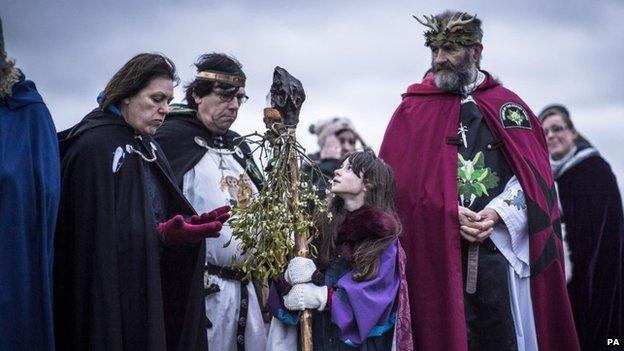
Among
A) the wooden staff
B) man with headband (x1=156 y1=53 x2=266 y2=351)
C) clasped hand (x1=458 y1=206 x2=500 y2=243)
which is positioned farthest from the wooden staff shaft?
clasped hand (x1=458 y1=206 x2=500 y2=243)

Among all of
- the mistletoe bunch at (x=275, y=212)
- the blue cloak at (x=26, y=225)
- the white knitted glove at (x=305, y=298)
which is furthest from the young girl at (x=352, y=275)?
the blue cloak at (x=26, y=225)

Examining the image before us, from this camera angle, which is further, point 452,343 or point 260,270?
point 452,343

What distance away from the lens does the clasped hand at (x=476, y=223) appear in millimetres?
6469

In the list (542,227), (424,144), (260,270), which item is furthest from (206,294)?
(542,227)

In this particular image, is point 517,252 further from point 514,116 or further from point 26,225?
point 26,225

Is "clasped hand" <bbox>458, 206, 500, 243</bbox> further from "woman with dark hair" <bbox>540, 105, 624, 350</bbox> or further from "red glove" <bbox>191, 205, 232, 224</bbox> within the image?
"woman with dark hair" <bbox>540, 105, 624, 350</bbox>

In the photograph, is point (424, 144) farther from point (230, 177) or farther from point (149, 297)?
point (149, 297)

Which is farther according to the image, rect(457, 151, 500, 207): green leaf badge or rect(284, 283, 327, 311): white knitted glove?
rect(457, 151, 500, 207): green leaf badge

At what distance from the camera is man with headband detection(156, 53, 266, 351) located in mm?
6648

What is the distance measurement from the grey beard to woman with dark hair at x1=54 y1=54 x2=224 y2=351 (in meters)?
1.96

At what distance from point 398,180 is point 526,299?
119 cm

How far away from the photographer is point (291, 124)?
6262 mm

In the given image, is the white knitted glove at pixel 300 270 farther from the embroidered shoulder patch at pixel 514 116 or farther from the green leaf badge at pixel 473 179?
the embroidered shoulder patch at pixel 514 116

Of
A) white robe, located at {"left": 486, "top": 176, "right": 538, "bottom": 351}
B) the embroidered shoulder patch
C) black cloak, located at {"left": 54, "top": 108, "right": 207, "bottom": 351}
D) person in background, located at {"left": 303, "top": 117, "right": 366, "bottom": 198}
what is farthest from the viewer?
person in background, located at {"left": 303, "top": 117, "right": 366, "bottom": 198}
